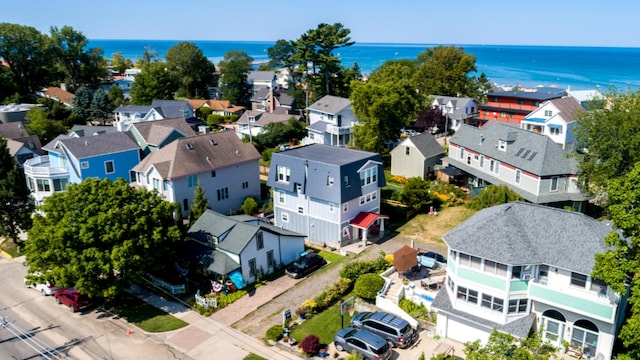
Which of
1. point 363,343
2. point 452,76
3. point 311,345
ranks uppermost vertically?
point 452,76

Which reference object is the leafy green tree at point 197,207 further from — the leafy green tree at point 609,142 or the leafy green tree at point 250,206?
the leafy green tree at point 609,142

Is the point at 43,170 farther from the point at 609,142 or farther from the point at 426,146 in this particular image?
the point at 609,142

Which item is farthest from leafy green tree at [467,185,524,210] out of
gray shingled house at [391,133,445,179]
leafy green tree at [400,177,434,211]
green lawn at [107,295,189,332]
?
green lawn at [107,295,189,332]

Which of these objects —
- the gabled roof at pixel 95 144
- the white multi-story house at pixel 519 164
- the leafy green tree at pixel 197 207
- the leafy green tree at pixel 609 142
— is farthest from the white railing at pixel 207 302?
the leafy green tree at pixel 609 142

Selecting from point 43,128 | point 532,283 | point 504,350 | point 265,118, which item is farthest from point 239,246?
point 43,128

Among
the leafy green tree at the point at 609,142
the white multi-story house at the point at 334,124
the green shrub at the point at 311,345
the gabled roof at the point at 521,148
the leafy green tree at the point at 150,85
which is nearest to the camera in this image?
the green shrub at the point at 311,345
